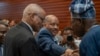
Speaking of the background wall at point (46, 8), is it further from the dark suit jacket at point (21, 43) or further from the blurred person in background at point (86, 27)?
the blurred person in background at point (86, 27)

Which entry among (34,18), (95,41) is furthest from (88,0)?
(34,18)

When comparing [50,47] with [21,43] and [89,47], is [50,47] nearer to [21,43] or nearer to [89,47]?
[21,43]

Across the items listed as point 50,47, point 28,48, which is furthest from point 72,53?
point 28,48

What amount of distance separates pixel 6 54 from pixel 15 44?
24 cm

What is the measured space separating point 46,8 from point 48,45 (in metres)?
5.64

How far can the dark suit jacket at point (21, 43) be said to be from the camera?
2.50 m

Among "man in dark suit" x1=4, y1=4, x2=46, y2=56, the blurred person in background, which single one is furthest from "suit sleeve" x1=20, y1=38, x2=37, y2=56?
the blurred person in background

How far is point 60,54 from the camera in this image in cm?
306

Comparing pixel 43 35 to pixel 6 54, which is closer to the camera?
pixel 6 54

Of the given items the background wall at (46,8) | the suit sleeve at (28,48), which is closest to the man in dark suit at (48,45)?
the suit sleeve at (28,48)

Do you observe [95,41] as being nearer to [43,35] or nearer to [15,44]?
[15,44]

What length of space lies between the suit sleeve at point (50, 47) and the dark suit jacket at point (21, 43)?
1.68 ft

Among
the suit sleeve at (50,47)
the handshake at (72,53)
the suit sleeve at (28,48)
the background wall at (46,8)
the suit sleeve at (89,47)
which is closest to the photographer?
the suit sleeve at (89,47)

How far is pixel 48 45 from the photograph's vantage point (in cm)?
310
